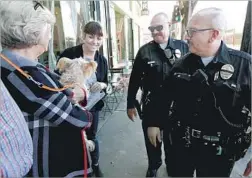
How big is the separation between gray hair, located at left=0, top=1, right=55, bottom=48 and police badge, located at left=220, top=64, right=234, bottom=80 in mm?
1146

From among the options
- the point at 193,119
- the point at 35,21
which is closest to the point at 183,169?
the point at 193,119

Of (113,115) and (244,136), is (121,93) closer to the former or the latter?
(113,115)

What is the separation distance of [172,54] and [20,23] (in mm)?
1544

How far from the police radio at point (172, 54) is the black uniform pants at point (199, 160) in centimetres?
83

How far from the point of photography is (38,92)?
40.2 inches

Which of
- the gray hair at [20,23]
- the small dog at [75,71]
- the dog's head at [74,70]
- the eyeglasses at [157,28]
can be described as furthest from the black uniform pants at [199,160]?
the gray hair at [20,23]

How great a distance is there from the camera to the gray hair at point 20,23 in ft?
3.29

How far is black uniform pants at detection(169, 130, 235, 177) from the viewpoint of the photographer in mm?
1499

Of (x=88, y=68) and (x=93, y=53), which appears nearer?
(x=88, y=68)

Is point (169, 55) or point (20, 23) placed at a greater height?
point (20, 23)

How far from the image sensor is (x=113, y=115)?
4.86 metres

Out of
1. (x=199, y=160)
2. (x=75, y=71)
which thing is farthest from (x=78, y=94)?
(x=199, y=160)

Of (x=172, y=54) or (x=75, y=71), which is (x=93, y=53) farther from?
(x=172, y=54)

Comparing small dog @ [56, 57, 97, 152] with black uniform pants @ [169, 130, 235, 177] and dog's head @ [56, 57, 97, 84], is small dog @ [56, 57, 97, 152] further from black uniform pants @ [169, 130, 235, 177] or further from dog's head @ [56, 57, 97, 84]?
black uniform pants @ [169, 130, 235, 177]
